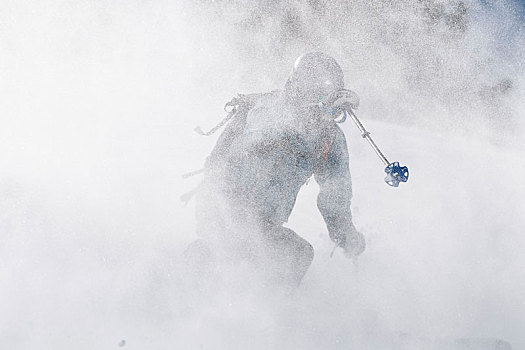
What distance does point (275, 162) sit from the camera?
2.99 m

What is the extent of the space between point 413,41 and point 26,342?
687cm

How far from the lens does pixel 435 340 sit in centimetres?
390

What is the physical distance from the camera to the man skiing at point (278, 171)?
2955 mm

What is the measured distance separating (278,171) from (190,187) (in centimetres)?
345

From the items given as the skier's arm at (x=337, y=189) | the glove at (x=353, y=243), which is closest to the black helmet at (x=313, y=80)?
the skier's arm at (x=337, y=189)

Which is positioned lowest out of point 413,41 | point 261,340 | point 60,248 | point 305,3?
point 60,248

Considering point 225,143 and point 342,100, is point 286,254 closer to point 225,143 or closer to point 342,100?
point 225,143

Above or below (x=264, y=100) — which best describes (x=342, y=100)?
above

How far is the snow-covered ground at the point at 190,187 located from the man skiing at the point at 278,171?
1.40ft

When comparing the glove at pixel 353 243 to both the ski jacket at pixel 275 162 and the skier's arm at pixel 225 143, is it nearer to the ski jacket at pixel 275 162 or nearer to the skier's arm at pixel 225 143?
the ski jacket at pixel 275 162

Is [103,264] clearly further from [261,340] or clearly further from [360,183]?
[360,183]

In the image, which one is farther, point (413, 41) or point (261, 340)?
point (413, 41)

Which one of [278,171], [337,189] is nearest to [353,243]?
[337,189]

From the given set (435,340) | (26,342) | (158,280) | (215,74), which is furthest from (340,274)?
(215,74)
